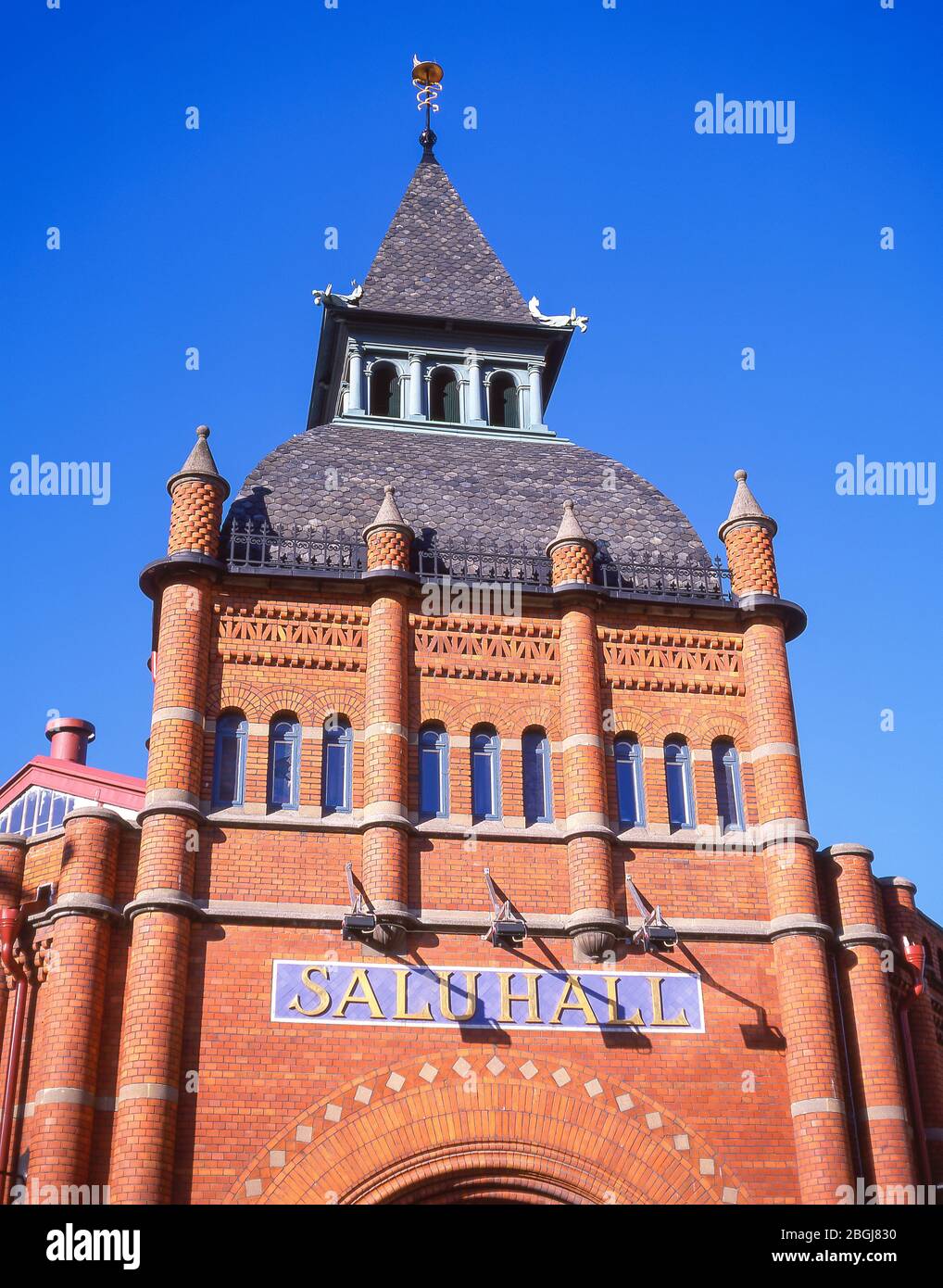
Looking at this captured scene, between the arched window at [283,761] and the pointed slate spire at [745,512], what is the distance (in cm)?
855

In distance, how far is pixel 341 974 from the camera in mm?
23766

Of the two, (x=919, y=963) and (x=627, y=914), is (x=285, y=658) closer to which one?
(x=627, y=914)

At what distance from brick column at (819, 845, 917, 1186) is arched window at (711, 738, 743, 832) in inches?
59.8

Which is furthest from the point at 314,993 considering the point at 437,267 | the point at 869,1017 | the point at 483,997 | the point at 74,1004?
the point at 437,267

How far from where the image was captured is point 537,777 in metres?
26.4

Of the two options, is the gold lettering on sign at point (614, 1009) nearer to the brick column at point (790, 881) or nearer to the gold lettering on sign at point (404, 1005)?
the brick column at point (790, 881)

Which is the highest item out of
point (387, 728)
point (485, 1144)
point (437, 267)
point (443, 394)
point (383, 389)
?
point (437, 267)

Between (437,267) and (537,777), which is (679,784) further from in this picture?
(437,267)

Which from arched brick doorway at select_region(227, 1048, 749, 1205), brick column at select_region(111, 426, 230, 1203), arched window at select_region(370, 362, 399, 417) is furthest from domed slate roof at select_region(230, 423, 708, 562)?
arched brick doorway at select_region(227, 1048, 749, 1205)

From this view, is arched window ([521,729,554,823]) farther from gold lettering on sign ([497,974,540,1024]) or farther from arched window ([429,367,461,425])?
arched window ([429,367,461,425])

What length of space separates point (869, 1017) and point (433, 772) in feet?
25.0

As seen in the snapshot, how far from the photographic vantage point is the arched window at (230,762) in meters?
25.2
